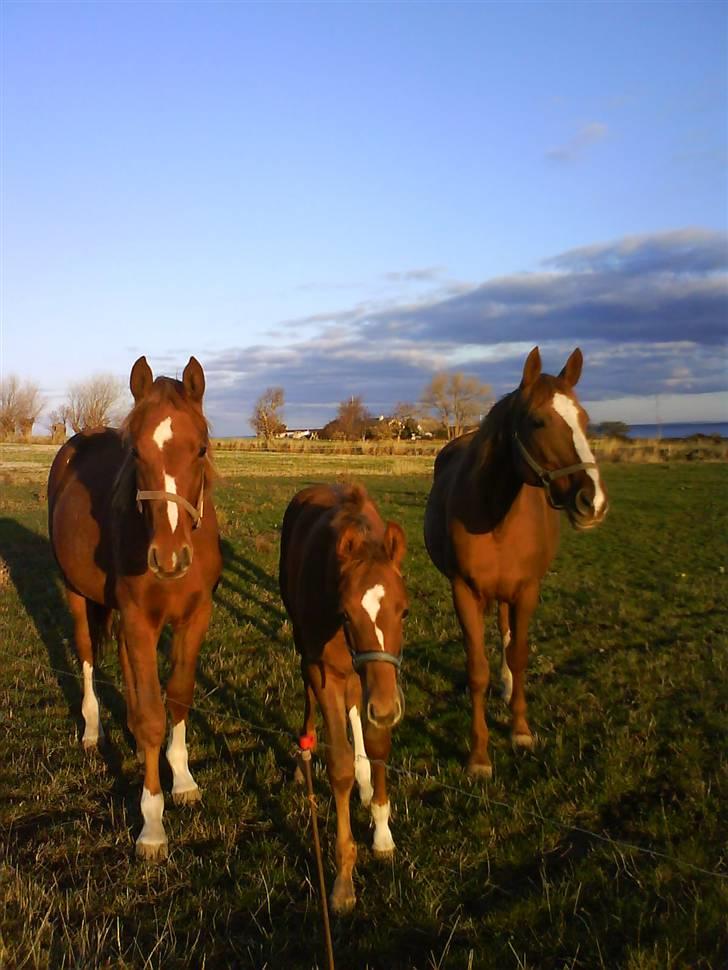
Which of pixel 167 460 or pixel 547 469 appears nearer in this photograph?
pixel 167 460

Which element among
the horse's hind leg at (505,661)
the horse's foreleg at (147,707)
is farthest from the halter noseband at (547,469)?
the horse's foreleg at (147,707)

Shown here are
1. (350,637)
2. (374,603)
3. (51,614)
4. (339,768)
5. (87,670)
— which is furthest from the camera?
(51,614)

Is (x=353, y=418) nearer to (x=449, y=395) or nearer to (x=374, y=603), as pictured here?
(x=449, y=395)

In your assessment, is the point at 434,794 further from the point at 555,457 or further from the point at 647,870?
the point at 555,457

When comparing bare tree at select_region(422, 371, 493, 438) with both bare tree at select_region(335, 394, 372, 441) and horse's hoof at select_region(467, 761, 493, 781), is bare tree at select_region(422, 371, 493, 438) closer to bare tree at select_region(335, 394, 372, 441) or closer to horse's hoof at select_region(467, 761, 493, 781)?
bare tree at select_region(335, 394, 372, 441)

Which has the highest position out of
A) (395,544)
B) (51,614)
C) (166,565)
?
(395,544)

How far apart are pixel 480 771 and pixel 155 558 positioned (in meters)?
2.45

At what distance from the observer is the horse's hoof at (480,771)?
4164 millimetres

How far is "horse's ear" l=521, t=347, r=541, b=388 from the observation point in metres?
4.34

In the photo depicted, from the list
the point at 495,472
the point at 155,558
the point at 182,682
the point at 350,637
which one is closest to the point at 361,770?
the point at 182,682

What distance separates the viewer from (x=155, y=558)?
128 inches

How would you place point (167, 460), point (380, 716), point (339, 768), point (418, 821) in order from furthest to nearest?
point (418, 821) < point (167, 460) < point (339, 768) < point (380, 716)

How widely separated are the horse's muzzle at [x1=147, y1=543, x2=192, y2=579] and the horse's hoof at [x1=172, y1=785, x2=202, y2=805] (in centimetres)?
156

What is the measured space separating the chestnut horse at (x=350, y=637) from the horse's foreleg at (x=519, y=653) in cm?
126
